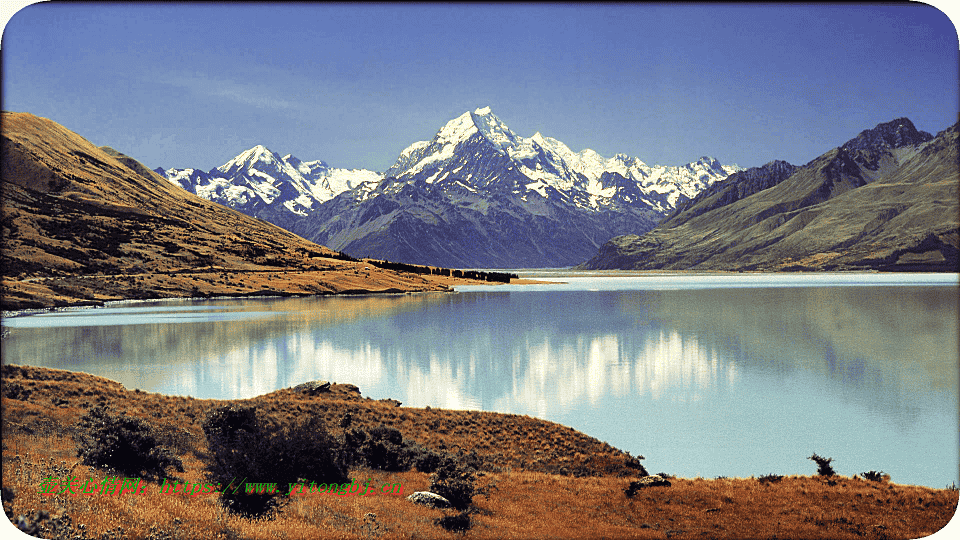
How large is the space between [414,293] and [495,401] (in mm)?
148643

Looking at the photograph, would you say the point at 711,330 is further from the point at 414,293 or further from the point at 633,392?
the point at 414,293

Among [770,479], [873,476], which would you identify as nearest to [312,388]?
[770,479]

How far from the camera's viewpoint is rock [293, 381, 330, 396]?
123 feet

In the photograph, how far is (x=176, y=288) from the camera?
140000 millimetres

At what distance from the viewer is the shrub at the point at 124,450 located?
18.4 m

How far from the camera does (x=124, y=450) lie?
18797 millimetres

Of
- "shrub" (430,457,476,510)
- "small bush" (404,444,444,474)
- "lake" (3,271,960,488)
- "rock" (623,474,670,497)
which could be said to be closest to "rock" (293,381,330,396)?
"lake" (3,271,960,488)

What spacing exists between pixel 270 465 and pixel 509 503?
703cm

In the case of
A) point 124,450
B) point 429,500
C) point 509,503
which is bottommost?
point 509,503

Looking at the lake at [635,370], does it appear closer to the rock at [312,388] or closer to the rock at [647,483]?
the rock at [312,388]

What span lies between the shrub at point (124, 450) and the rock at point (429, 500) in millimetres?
7917

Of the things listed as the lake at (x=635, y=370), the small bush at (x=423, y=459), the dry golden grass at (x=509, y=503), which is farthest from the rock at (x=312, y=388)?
the small bush at (x=423, y=459)

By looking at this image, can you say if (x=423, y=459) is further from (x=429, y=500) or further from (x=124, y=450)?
(x=124, y=450)

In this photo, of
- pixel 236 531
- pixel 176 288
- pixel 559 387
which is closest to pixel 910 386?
pixel 559 387
